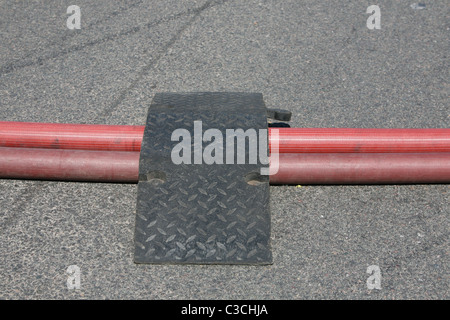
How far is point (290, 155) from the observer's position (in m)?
3.68

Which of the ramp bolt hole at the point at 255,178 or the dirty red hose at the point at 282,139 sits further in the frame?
the dirty red hose at the point at 282,139

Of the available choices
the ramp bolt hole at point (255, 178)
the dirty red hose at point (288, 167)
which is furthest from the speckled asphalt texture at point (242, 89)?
the ramp bolt hole at point (255, 178)

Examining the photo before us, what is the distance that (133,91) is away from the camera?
465 centimetres

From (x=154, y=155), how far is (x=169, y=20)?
2.60 meters

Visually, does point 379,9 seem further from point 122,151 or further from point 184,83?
point 122,151

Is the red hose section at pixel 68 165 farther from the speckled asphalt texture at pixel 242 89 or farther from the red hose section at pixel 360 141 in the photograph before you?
the red hose section at pixel 360 141

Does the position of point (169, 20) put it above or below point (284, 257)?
above

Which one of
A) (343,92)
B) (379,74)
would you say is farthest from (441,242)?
(379,74)

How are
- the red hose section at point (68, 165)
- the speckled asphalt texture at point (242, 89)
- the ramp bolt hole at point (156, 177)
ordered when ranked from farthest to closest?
the red hose section at point (68, 165) → the ramp bolt hole at point (156, 177) → the speckled asphalt texture at point (242, 89)

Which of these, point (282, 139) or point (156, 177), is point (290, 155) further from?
point (156, 177)

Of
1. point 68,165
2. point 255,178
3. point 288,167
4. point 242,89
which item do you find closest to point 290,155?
point 288,167

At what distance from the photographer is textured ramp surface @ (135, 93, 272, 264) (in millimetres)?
3182

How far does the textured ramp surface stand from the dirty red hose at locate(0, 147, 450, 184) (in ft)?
0.80

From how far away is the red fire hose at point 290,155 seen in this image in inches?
141
